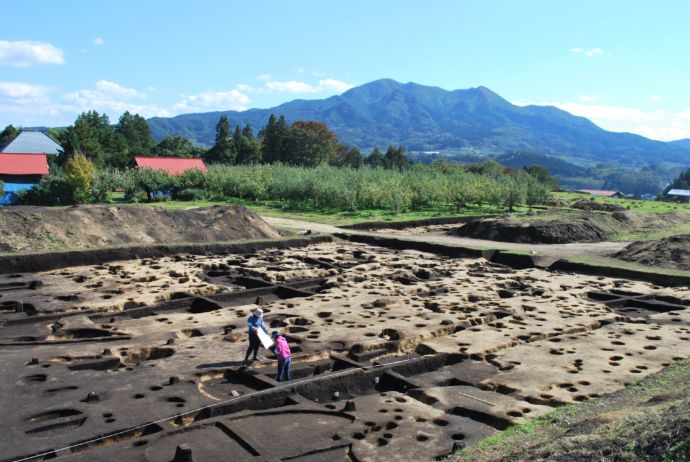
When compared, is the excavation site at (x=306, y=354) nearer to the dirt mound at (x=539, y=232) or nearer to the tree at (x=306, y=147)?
the dirt mound at (x=539, y=232)

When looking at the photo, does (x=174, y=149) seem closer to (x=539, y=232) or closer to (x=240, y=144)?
(x=240, y=144)

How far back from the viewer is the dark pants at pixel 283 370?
986 centimetres

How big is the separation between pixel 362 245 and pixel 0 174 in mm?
38156

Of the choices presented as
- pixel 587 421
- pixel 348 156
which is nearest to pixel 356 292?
pixel 587 421

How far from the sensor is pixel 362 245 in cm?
2589

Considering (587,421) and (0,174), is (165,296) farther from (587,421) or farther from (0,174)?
(0,174)

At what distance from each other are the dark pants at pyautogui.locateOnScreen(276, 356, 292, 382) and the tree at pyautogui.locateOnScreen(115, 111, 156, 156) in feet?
255

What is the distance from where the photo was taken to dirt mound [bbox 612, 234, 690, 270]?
20531 mm

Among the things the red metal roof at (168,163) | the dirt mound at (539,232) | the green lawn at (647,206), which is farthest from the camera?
the red metal roof at (168,163)

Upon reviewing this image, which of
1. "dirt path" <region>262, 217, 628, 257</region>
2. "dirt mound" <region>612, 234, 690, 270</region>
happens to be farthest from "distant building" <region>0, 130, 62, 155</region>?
"dirt mound" <region>612, 234, 690, 270</region>

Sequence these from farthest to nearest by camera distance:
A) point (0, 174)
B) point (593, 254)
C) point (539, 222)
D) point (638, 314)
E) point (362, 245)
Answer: point (0, 174) → point (539, 222) → point (362, 245) → point (593, 254) → point (638, 314)

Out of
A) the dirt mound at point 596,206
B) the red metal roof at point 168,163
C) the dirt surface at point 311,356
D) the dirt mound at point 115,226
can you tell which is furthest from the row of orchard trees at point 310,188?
the dirt surface at point 311,356

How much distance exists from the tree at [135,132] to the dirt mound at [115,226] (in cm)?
6069

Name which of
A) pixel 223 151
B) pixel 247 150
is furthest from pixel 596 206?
pixel 223 151
